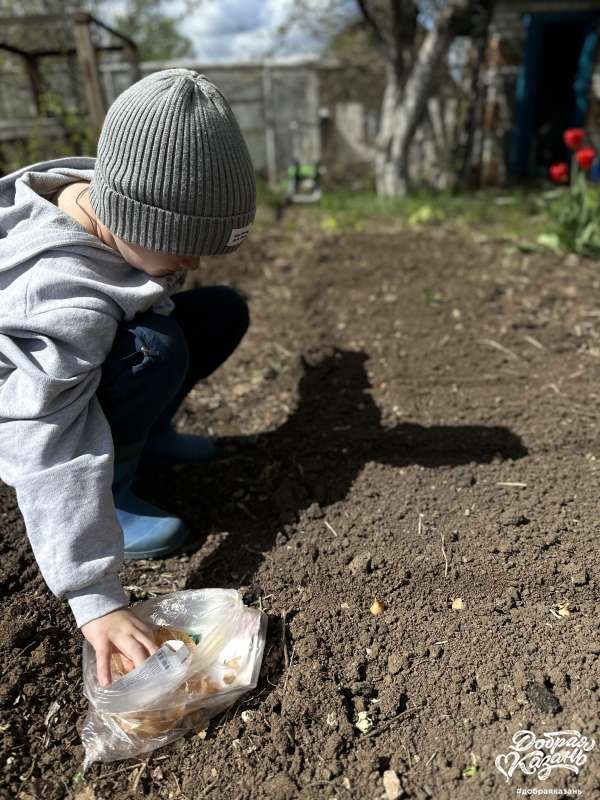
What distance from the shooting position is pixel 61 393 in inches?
50.7

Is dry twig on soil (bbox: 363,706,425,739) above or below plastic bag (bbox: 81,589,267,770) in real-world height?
below

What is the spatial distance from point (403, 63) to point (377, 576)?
20.9ft

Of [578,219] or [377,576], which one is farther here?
[578,219]

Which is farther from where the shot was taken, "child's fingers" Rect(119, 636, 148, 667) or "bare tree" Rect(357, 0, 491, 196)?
"bare tree" Rect(357, 0, 491, 196)

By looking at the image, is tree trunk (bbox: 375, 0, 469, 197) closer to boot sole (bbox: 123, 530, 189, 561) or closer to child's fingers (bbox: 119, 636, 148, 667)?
boot sole (bbox: 123, 530, 189, 561)

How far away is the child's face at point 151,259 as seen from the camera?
1.38 m

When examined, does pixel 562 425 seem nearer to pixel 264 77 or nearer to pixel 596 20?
pixel 596 20

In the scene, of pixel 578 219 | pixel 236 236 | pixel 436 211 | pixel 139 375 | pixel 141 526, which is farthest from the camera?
pixel 436 211

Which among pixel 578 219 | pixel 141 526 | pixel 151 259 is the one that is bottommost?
pixel 141 526

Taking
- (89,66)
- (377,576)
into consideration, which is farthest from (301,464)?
(89,66)

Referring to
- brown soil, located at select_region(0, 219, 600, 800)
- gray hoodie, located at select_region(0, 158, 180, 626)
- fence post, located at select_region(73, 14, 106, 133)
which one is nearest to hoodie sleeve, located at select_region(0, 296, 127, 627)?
gray hoodie, located at select_region(0, 158, 180, 626)

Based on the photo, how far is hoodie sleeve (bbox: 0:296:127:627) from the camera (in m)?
1.21

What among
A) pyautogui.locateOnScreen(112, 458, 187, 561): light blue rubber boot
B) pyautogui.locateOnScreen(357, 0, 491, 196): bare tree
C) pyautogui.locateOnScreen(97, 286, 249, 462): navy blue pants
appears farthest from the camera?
pyautogui.locateOnScreen(357, 0, 491, 196): bare tree

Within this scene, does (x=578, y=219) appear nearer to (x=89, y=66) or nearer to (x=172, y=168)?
(x=172, y=168)
